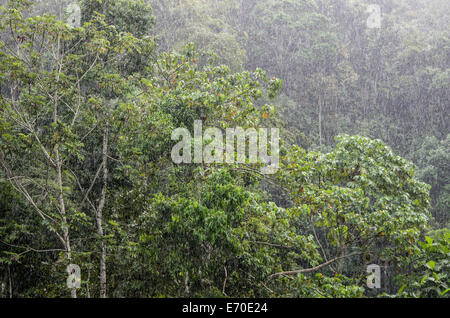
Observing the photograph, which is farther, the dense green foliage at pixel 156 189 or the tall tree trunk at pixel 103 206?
the tall tree trunk at pixel 103 206

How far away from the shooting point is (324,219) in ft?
14.8

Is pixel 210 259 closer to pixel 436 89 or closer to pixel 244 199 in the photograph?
pixel 244 199

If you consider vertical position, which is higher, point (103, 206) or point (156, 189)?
point (156, 189)

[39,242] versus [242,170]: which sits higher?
[242,170]

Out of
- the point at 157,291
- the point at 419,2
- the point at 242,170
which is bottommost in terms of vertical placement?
the point at 157,291

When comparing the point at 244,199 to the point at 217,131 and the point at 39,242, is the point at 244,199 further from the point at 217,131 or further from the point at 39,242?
the point at 39,242

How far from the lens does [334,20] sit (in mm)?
18844

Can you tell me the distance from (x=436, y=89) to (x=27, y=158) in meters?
16.8

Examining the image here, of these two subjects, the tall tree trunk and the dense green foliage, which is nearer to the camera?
the dense green foliage
